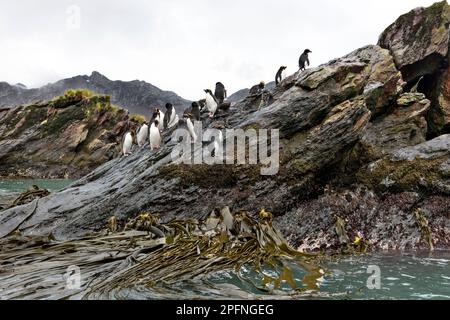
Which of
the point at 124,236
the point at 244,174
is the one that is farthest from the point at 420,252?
the point at 124,236

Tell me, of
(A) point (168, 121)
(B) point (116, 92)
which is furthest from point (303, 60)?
(B) point (116, 92)

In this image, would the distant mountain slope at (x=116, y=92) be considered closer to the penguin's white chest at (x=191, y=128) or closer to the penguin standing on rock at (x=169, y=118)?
the penguin standing on rock at (x=169, y=118)

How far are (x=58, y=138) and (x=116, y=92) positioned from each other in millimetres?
108228

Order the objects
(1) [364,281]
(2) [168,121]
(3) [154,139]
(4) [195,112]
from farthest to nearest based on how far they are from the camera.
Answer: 1. (2) [168,121]
2. (4) [195,112]
3. (3) [154,139]
4. (1) [364,281]

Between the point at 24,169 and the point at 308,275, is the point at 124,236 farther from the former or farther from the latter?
the point at 24,169

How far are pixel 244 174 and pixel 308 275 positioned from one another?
3952mm

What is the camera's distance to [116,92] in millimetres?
150750

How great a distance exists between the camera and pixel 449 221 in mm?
9750

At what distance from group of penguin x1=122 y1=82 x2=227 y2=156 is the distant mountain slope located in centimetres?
11960

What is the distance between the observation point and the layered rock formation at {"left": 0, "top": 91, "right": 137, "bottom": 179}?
148 ft

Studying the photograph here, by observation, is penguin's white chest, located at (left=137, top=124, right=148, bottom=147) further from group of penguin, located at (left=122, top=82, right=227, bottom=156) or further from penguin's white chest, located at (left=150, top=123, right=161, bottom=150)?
penguin's white chest, located at (left=150, top=123, right=161, bottom=150)

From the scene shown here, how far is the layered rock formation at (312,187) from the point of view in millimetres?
9648

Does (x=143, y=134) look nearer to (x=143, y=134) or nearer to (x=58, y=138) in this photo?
(x=143, y=134)

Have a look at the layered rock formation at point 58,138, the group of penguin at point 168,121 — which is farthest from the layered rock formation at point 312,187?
the layered rock formation at point 58,138
